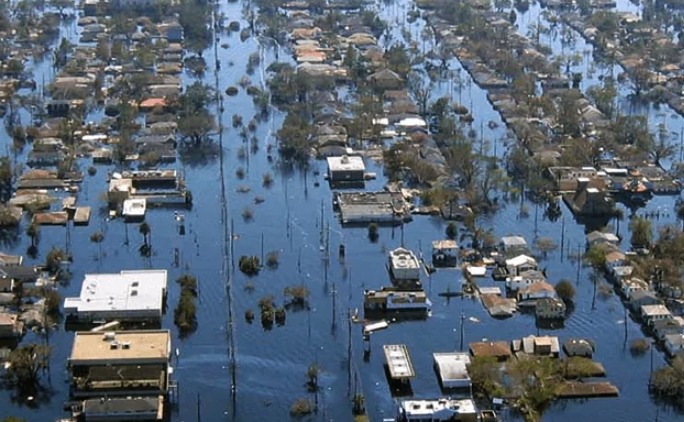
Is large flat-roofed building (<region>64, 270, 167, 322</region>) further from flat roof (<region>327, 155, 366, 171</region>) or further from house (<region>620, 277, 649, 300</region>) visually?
house (<region>620, 277, 649, 300</region>)

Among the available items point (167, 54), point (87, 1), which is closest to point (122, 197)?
point (167, 54)

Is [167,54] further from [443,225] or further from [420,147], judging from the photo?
[443,225]

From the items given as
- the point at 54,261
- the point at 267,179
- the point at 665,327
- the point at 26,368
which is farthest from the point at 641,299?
the point at 54,261

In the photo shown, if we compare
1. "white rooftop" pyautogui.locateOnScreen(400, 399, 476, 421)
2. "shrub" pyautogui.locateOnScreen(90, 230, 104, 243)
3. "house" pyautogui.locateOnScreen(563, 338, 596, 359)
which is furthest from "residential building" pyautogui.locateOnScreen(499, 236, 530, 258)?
"shrub" pyautogui.locateOnScreen(90, 230, 104, 243)

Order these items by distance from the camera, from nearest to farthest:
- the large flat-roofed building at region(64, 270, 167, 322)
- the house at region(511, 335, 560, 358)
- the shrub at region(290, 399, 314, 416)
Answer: the shrub at region(290, 399, 314, 416), the house at region(511, 335, 560, 358), the large flat-roofed building at region(64, 270, 167, 322)

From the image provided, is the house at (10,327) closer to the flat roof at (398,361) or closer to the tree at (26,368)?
the tree at (26,368)

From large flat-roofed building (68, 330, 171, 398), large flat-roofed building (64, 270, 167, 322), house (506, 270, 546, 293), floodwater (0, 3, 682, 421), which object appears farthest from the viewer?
house (506, 270, 546, 293)
